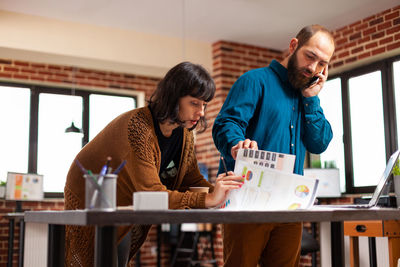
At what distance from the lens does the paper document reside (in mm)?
1467

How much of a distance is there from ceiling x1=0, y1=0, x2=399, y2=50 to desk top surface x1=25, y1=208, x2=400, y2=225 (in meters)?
3.91

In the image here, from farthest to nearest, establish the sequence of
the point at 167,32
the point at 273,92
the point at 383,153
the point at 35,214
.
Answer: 1. the point at 167,32
2. the point at 383,153
3. the point at 273,92
4. the point at 35,214

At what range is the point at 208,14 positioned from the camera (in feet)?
18.0

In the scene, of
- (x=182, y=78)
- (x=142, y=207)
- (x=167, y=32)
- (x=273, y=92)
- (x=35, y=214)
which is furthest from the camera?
(x=167, y=32)

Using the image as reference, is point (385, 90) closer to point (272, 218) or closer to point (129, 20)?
point (129, 20)

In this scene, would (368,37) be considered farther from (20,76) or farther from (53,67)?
(20,76)

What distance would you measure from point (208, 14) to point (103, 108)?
2.58m

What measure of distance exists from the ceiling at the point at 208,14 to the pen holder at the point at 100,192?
13.2 ft

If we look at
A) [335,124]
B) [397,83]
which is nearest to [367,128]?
[335,124]

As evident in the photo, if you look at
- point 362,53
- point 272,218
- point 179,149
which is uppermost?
point 362,53

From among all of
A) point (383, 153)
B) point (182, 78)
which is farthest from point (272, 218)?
point (383, 153)

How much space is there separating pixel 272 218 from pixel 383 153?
441 cm

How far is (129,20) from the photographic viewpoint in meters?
5.72

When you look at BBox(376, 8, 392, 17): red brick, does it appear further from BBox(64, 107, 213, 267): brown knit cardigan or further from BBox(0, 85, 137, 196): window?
BBox(64, 107, 213, 267): brown knit cardigan
